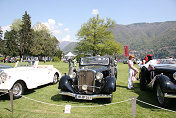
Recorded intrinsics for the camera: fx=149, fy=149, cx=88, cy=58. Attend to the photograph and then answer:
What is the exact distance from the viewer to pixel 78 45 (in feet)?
113

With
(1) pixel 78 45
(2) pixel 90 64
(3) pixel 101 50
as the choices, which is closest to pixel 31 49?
(1) pixel 78 45

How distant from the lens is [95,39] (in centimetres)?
3331

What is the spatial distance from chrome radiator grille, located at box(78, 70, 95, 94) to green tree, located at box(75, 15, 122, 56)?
26786mm

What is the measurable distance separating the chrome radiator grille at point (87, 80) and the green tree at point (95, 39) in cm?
2679

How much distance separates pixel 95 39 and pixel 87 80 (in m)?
28.2

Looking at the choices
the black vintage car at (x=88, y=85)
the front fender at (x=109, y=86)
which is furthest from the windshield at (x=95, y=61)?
the front fender at (x=109, y=86)

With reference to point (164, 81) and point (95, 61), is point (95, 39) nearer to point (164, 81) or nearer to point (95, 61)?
point (95, 61)

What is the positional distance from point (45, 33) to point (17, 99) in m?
57.9

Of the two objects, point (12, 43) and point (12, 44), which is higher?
point (12, 43)

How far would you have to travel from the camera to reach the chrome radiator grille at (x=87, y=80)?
557 cm

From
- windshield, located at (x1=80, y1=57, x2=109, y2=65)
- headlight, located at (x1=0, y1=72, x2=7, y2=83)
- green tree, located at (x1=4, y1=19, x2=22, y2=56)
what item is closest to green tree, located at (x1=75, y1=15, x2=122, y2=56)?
windshield, located at (x1=80, y1=57, x2=109, y2=65)

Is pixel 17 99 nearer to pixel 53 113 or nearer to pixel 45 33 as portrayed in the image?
pixel 53 113

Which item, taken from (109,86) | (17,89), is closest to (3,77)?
(17,89)

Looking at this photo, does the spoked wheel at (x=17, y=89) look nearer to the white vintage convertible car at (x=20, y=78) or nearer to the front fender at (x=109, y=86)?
the white vintage convertible car at (x=20, y=78)
